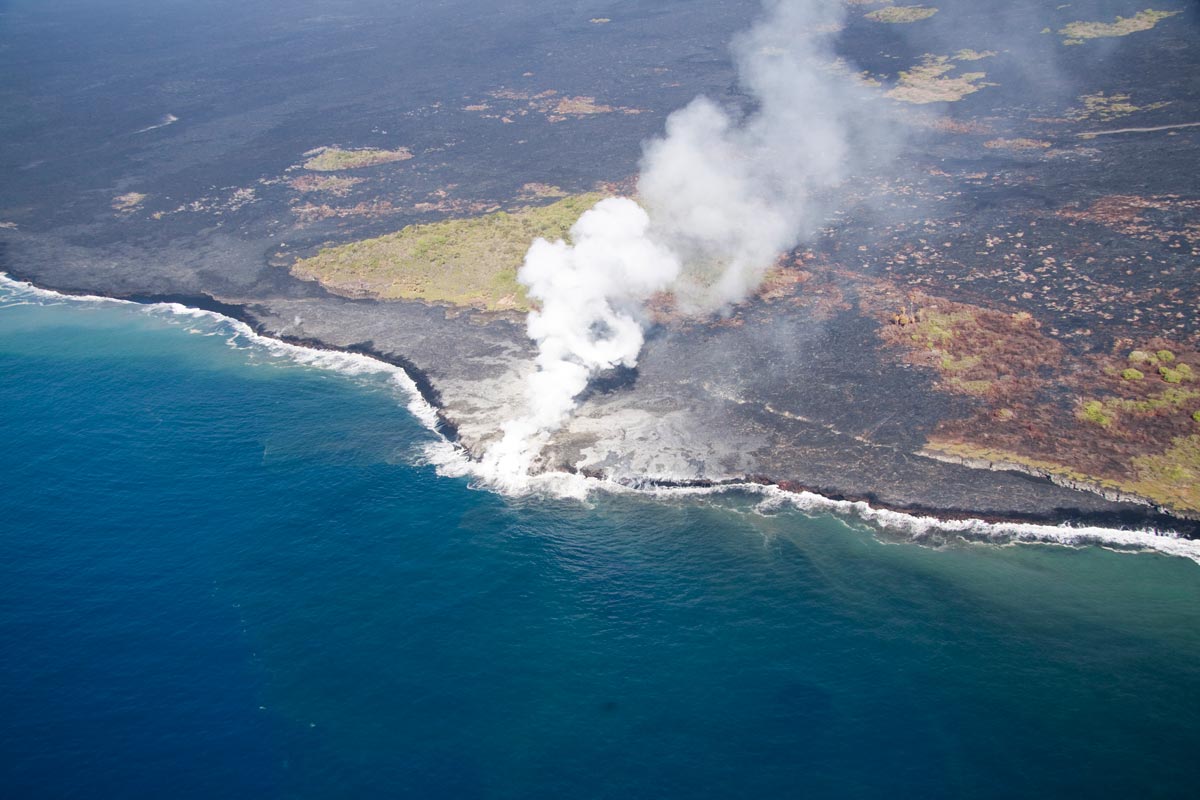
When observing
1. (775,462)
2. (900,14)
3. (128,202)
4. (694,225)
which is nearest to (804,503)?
(775,462)

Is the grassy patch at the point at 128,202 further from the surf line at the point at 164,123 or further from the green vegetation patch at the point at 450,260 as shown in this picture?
the green vegetation patch at the point at 450,260

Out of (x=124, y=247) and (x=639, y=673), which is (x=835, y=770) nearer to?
(x=639, y=673)

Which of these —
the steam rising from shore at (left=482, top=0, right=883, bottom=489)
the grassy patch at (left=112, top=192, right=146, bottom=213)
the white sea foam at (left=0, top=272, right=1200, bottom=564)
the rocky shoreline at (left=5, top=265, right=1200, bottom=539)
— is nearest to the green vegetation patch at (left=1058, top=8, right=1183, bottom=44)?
the steam rising from shore at (left=482, top=0, right=883, bottom=489)

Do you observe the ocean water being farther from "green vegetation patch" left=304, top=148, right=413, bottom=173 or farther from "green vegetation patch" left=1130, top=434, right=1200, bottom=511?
"green vegetation patch" left=304, top=148, right=413, bottom=173

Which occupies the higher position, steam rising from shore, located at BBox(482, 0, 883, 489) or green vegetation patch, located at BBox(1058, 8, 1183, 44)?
green vegetation patch, located at BBox(1058, 8, 1183, 44)

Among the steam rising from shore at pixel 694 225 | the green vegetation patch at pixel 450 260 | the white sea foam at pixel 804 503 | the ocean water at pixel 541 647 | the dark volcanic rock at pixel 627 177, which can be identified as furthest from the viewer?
the green vegetation patch at pixel 450 260

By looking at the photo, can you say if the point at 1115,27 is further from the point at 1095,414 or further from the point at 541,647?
the point at 541,647

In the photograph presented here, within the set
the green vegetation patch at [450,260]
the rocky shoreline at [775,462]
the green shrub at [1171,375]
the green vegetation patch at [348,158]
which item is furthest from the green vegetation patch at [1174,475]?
the green vegetation patch at [348,158]
